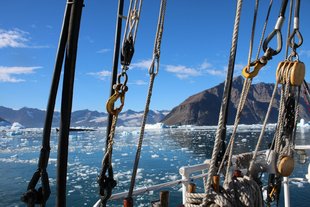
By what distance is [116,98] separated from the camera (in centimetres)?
154

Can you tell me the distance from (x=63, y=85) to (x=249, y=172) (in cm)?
127

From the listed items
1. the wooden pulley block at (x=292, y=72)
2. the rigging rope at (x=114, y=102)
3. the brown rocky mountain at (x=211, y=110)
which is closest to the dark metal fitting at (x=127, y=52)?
the rigging rope at (x=114, y=102)

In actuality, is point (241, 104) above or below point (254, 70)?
below

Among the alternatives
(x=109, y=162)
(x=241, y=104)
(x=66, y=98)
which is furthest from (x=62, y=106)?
(x=241, y=104)

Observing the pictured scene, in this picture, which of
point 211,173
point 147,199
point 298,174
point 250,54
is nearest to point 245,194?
point 211,173

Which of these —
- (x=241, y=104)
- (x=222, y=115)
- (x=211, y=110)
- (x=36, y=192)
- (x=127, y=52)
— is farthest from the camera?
(x=211, y=110)

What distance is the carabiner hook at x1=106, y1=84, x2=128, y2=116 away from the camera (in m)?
1.53

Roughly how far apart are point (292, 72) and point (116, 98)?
1.09 metres

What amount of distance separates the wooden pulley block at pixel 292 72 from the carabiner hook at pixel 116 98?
3.29 ft

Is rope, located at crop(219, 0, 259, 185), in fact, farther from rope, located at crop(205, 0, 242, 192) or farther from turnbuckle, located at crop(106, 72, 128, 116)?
turnbuckle, located at crop(106, 72, 128, 116)

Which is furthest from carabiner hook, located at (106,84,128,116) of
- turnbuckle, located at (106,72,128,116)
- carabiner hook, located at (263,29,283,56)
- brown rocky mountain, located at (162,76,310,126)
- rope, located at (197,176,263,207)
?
brown rocky mountain, located at (162,76,310,126)

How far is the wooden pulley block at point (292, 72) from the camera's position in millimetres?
1847

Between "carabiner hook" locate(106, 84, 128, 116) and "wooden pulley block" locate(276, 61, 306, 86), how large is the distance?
1.00 meters

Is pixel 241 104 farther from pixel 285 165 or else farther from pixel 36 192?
pixel 36 192
